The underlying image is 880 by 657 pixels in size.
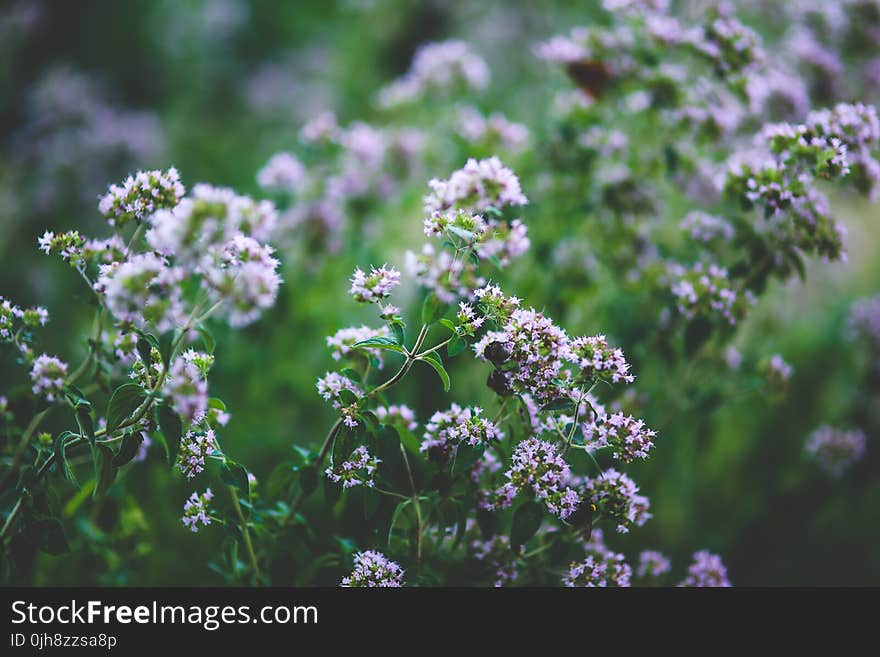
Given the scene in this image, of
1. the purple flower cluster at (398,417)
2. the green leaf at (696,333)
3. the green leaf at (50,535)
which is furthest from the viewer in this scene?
the green leaf at (696,333)

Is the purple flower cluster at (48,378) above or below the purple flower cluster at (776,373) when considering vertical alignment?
below

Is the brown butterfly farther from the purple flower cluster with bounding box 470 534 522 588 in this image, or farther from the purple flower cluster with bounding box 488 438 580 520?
the purple flower cluster with bounding box 470 534 522 588

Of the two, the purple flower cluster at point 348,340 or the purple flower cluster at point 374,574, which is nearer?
the purple flower cluster at point 374,574

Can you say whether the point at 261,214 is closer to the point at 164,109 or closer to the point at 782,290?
the point at 782,290

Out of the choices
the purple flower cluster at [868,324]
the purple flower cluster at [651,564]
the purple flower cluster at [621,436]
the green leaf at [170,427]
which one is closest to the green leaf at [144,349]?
the green leaf at [170,427]

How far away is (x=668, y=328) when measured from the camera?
6.88 feet

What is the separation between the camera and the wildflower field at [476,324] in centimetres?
138

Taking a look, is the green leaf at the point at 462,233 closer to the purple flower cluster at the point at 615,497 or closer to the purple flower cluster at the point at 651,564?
the purple flower cluster at the point at 615,497

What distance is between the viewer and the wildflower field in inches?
54.4

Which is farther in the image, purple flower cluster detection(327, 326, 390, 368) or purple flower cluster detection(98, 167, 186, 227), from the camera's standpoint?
purple flower cluster detection(327, 326, 390, 368)

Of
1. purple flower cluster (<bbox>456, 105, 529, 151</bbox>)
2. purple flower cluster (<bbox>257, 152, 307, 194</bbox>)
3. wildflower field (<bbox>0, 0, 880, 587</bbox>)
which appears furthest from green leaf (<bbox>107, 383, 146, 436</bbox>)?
purple flower cluster (<bbox>456, 105, 529, 151</bbox>)

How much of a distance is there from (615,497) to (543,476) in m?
0.19

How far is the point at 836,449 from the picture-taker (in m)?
2.48

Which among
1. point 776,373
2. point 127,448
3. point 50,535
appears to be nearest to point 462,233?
point 127,448
